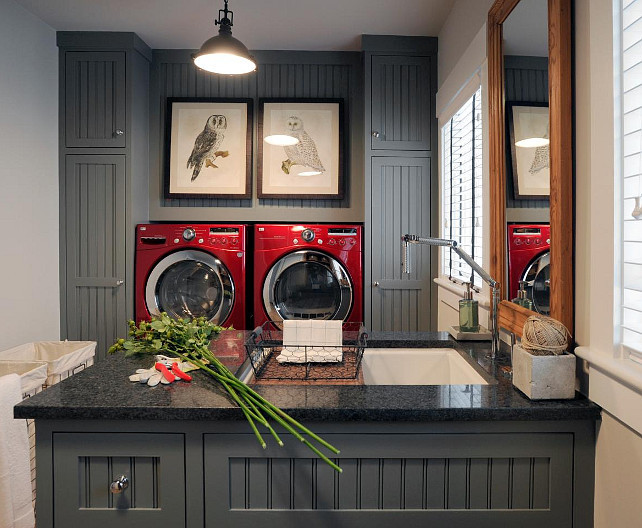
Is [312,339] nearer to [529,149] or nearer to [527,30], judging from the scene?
[529,149]

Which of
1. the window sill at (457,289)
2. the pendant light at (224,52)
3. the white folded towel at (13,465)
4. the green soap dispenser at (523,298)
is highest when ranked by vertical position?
the pendant light at (224,52)

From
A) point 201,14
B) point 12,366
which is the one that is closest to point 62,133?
point 201,14

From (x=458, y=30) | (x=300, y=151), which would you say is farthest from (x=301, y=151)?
(x=458, y=30)

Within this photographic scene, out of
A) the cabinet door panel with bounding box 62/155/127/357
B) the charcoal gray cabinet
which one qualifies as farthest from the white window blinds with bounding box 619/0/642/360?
the cabinet door panel with bounding box 62/155/127/357

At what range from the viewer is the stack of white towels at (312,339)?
1.73 meters

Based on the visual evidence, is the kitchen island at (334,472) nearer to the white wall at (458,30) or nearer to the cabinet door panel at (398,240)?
the white wall at (458,30)

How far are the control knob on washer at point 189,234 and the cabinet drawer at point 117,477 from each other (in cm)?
226

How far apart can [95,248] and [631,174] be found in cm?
329

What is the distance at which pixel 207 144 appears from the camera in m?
3.77

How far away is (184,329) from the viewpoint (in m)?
1.68

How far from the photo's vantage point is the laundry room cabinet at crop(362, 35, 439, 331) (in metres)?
3.53

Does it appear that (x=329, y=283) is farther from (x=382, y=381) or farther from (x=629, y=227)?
(x=629, y=227)

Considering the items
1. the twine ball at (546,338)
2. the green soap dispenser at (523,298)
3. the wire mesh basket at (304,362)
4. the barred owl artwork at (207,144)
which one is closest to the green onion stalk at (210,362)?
the wire mesh basket at (304,362)

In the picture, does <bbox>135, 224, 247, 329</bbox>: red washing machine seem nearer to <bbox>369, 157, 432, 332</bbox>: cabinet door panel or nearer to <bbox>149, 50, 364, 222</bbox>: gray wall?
<bbox>149, 50, 364, 222</bbox>: gray wall
